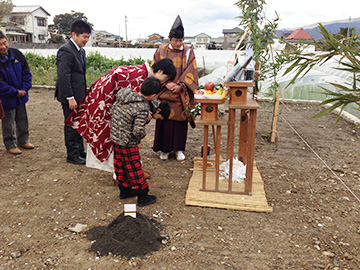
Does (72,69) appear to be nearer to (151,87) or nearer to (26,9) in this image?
(151,87)

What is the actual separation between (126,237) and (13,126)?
113 inches

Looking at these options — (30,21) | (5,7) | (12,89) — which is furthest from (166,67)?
(30,21)

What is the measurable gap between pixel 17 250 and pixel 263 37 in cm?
319

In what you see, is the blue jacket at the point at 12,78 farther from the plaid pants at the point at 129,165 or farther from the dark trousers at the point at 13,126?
the plaid pants at the point at 129,165

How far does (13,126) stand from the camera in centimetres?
445

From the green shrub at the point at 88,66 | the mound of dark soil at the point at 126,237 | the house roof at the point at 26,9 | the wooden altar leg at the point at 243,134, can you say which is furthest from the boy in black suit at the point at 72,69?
the house roof at the point at 26,9

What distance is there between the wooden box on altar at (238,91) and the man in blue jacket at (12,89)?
9.50ft

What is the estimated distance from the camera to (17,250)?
2.41 m

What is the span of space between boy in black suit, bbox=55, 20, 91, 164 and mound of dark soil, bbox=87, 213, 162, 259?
5.61 ft

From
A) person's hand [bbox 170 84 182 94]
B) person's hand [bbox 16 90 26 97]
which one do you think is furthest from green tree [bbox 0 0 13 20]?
person's hand [bbox 170 84 182 94]

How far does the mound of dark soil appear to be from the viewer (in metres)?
2.40

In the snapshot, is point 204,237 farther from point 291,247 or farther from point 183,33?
point 183,33

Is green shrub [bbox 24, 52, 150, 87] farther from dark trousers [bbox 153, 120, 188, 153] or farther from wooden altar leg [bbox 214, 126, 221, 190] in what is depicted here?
wooden altar leg [bbox 214, 126, 221, 190]

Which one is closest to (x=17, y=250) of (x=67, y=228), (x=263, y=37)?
(x=67, y=228)
